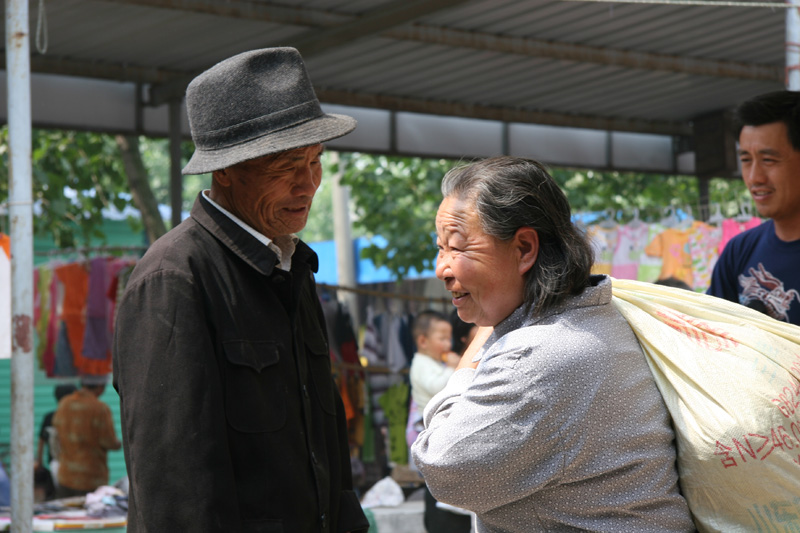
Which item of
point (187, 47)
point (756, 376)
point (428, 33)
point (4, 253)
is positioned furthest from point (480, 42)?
point (756, 376)

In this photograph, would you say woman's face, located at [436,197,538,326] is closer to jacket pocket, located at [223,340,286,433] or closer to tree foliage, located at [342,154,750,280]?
jacket pocket, located at [223,340,286,433]

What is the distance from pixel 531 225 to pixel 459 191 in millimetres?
172

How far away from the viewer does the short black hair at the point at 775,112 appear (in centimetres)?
275

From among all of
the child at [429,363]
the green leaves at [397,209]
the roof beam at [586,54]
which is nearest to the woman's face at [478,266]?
the roof beam at [586,54]

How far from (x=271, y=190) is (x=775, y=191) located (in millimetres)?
1570

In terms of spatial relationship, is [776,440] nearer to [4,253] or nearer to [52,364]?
[4,253]

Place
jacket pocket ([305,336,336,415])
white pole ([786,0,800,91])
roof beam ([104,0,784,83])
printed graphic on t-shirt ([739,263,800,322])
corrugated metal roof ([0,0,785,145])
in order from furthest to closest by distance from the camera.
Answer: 1. corrugated metal roof ([0,0,785,145])
2. roof beam ([104,0,784,83])
3. white pole ([786,0,800,91])
4. printed graphic on t-shirt ([739,263,800,322])
5. jacket pocket ([305,336,336,415])

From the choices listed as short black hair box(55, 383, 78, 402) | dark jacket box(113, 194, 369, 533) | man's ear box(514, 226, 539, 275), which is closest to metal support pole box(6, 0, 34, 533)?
dark jacket box(113, 194, 369, 533)

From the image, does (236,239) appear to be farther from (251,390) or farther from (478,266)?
(478,266)

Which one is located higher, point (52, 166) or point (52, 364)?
point (52, 166)

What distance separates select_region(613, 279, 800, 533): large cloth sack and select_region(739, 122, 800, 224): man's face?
3.51 ft

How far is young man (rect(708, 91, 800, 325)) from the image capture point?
272 centimetres

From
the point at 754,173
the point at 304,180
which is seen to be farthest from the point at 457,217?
the point at 754,173

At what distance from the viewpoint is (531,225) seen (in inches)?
71.2
